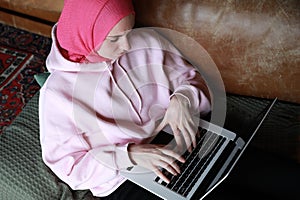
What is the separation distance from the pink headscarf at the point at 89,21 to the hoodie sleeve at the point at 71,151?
17 cm

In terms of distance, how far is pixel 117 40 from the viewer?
116 centimetres

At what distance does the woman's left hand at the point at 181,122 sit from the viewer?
4.05ft

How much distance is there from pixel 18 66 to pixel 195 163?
1.38m

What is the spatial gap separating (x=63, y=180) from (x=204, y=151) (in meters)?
0.45

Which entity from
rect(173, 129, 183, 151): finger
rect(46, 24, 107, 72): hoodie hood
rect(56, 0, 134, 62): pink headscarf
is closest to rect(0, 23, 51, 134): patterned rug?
rect(46, 24, 107, 72): hoodie hood

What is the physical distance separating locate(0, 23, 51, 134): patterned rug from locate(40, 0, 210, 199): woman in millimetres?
845

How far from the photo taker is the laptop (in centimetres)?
113

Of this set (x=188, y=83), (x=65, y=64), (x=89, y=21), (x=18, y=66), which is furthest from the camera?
(x=18, y=66)

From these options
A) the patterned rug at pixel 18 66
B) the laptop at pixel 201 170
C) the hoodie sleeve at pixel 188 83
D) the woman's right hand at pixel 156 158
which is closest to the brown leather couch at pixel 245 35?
the hoodie sleeve at pixel 188 83

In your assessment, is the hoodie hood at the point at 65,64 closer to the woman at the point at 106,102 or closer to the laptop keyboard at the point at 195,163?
the woman at the point at 106,102

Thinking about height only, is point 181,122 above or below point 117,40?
below

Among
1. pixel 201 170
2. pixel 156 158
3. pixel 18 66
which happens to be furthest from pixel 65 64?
pixel 18 66

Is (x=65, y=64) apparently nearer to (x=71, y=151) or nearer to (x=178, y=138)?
(x=71, y=151)

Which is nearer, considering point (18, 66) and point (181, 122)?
point (181, 122)
